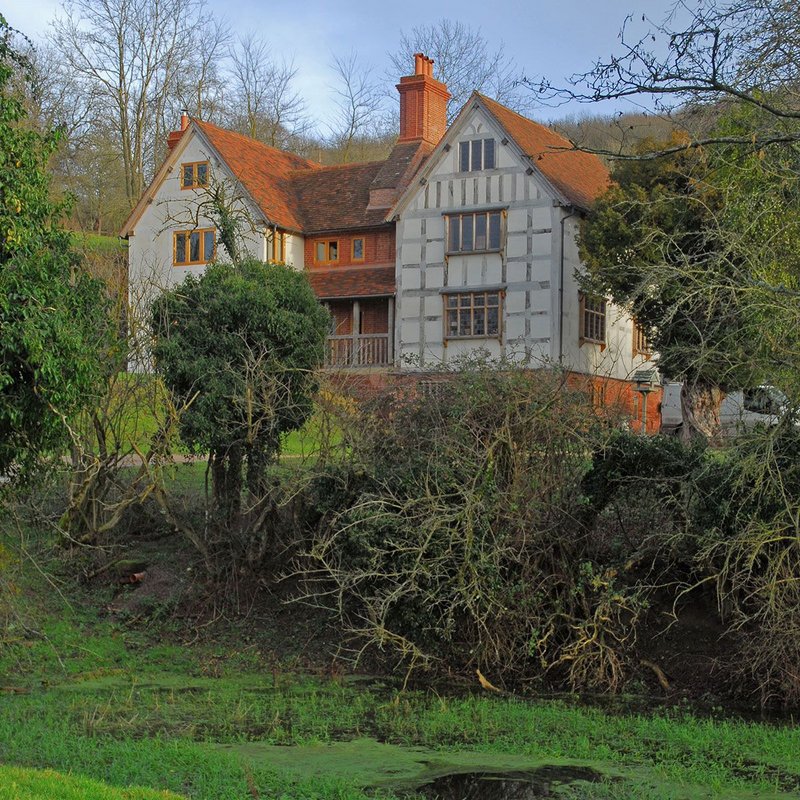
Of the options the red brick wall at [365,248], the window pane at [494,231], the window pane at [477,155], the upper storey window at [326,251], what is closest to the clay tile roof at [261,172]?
the upper storey window at [326,251]

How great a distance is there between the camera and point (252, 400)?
1614 cm

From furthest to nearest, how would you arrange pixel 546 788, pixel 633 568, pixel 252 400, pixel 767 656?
pixel 252 400 < pixel 633 568 < pixel 767 656 < pixel 546 788

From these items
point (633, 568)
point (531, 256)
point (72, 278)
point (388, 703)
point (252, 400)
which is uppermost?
point (531, 256)

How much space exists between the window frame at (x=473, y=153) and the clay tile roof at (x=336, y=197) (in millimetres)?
3586

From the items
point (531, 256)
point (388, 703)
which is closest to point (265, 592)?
point (388, 703)

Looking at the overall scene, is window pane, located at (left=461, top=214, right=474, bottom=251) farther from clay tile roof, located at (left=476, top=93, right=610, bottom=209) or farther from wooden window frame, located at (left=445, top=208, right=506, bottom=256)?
clay tile roof, located at (left=476, top=93, right=610, bottom=209)

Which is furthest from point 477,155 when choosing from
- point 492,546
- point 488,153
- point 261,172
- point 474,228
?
point 492,546

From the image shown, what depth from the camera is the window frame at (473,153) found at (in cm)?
3192

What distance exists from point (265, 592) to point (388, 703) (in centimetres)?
459

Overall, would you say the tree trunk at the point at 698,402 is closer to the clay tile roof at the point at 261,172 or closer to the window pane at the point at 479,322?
the window pane at the point at 479,322

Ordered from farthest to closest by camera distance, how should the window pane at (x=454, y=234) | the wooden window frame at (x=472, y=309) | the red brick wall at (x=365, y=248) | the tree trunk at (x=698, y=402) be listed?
the red brick wall at (x=365, y=248) → the window pane at (x=454, y=234) → the wooden window frame at (x=472, y=309) → the tree trunk at (x=698, y=402)

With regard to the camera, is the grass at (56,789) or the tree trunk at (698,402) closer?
the grass at (56,789)

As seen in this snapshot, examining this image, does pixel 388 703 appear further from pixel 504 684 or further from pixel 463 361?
pixel 463 361

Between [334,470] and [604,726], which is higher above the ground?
[334,470]
